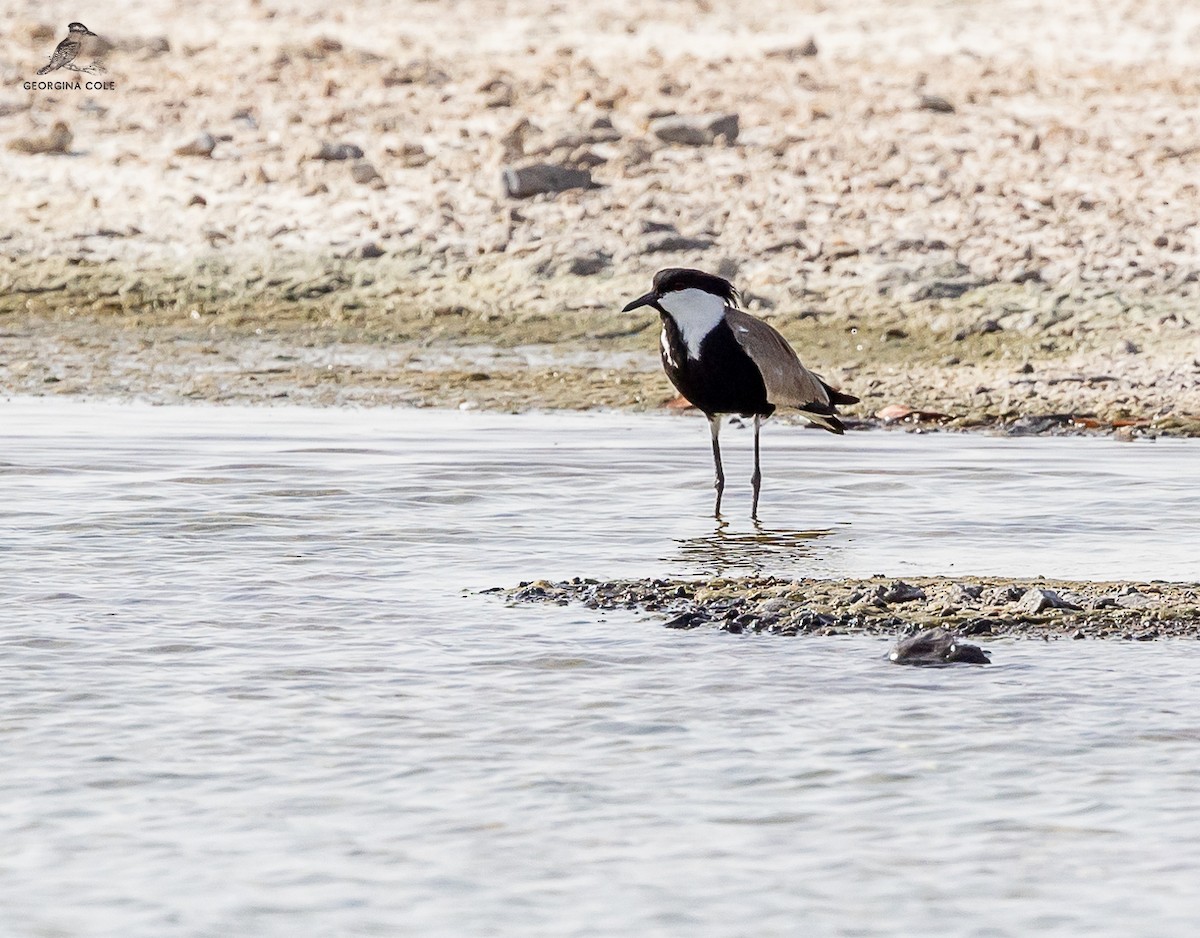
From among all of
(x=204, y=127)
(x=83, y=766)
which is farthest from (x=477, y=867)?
(x=204, y=127)

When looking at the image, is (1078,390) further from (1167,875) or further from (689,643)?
(1167,875)

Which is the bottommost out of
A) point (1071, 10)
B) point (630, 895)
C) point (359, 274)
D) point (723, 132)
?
point (630, 895)

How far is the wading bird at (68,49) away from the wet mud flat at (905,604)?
15099 millimetres

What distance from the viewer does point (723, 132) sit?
1772 centimetres

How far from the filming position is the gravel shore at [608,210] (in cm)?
1375

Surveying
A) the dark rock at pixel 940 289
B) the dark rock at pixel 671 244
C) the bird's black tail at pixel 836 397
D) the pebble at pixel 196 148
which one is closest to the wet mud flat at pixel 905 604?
the bird's black tail at pixel 836 397

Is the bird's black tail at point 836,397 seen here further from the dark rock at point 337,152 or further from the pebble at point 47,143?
the pebble at point 47,143

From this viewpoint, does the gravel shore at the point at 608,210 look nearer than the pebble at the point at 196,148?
Yes

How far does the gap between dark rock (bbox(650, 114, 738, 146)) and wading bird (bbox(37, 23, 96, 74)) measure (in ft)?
20.3

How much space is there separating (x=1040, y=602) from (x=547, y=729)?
189 cm

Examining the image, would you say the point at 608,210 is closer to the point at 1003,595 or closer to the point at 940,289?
the point at 940,289

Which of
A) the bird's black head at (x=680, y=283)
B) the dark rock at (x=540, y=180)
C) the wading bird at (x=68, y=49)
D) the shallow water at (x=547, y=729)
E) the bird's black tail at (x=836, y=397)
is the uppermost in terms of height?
the wading bird at (x=68, y=49)

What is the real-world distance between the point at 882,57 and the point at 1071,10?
2.42 metres

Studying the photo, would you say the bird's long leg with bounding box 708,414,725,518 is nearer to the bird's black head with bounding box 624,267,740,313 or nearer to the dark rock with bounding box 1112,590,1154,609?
the bird's black head with bounding box 624,267,740,313
